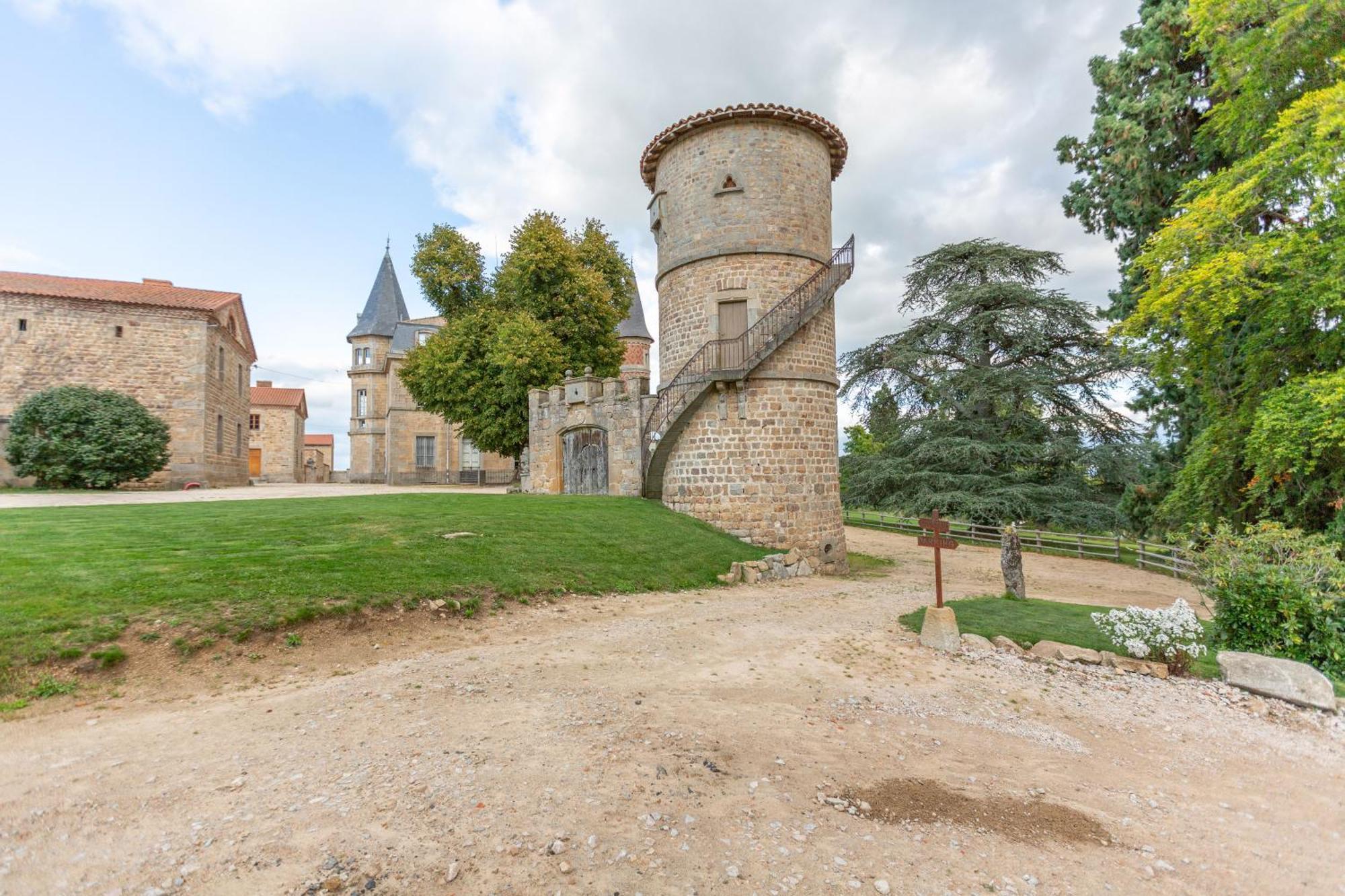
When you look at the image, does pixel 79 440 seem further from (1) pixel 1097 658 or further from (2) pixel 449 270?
(1) pixel 1097 658

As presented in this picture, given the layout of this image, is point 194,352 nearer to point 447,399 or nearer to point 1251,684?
point 447,399

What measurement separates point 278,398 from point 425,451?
1543 cm

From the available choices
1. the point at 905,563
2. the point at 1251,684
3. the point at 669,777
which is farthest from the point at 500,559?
the point at 905,563

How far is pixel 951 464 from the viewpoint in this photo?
2364 centimetres

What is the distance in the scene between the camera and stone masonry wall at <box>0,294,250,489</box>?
21.5 metres

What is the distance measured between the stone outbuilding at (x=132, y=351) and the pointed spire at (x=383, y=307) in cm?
1750

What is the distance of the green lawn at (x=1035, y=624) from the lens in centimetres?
728

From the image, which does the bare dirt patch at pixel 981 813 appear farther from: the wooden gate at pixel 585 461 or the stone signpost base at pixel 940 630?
the wooden gate at pixel 585 461

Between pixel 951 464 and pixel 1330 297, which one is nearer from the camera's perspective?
pixel 1330 297

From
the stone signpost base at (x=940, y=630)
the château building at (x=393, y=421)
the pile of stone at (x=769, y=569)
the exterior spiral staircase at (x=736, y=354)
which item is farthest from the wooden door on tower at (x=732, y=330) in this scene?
the château building at (x=393, y=421)

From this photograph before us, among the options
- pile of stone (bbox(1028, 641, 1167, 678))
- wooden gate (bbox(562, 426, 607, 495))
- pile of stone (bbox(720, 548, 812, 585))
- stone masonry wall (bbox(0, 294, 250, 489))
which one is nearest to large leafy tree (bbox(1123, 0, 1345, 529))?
pile of stone (bbox(1028, 641, 1167, 678))

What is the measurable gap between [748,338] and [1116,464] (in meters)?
16.4

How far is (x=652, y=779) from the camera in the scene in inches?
155

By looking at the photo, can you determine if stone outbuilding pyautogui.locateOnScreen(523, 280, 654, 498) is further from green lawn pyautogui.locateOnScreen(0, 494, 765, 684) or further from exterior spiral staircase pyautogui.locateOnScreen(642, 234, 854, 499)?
green lawn pyautogui.locateOnScreen(0, 494, 765, 684)
